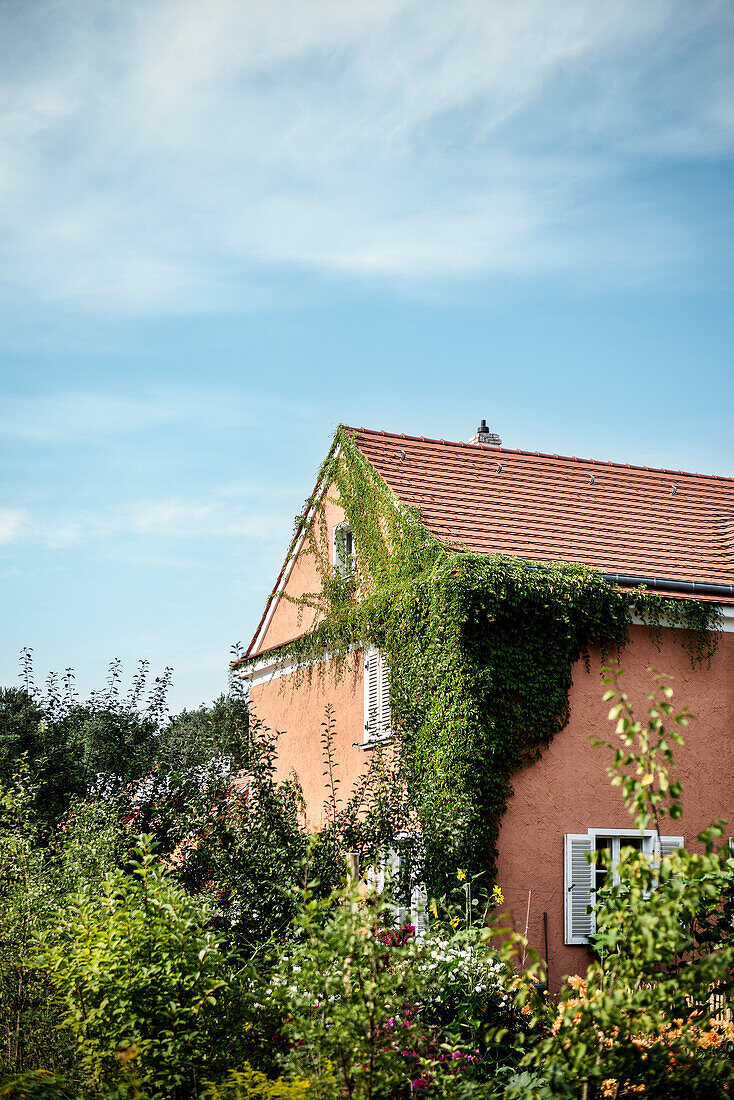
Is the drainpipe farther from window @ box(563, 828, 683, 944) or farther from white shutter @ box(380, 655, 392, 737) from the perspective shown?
white shutter @ box(380, 655, 392, 737)

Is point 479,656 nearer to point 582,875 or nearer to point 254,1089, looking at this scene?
point 582,875

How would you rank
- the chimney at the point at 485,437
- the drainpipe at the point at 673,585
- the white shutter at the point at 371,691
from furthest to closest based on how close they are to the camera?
1. the chimney at the point at 485,437
2. the white shutter at the point at 371,691
3. the drainpipe at the point at 673,585

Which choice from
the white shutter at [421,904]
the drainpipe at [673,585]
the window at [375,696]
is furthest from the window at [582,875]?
the drainpipe at [673,585]

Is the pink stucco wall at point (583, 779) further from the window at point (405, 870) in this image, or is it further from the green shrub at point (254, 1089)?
the green shrub at point (254, 1089)

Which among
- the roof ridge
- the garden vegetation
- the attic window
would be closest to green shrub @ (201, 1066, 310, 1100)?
the garden vegetation

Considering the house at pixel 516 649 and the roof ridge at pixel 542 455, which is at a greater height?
the roof ridge at pixel 542 455

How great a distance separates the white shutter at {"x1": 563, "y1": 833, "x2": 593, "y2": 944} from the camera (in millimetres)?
13062

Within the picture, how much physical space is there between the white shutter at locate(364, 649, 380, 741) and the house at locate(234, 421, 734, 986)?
0.03 m

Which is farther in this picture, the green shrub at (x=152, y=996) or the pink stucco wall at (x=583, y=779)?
the pink stucco wall at (x=583, y=779)

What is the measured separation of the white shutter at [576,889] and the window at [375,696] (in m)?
3.00

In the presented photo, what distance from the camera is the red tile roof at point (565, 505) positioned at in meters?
15.4

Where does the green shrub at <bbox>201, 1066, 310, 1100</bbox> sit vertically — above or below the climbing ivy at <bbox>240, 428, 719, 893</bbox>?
below

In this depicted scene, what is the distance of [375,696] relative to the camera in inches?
619

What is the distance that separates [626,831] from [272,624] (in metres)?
8.50
